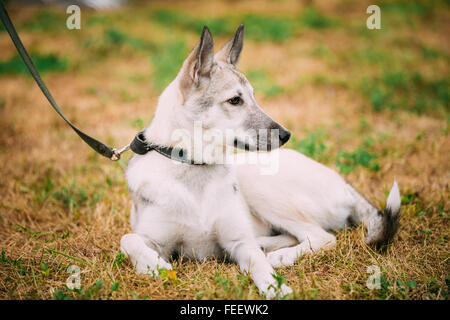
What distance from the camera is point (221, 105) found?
2512mm

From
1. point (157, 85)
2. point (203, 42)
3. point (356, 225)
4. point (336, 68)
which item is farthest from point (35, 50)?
point (356, 225)

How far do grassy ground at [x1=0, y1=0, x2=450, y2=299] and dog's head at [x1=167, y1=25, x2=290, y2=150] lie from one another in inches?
37.2

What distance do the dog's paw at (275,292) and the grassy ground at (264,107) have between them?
7cm

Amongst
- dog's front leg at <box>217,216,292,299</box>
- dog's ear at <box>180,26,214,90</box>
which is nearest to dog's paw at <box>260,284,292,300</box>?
dog's front leg at <box>217,216,292,299</box>

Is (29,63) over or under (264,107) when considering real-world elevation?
over

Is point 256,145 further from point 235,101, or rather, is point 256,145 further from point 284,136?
point 235,101

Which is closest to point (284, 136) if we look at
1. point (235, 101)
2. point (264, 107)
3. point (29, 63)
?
point (235, 101)

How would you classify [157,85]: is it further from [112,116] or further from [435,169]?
[435,169]

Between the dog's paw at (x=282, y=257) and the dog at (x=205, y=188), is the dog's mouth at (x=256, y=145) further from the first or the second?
the dog's paw at (x=282, y=257)

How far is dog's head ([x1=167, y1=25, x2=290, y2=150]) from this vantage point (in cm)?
244

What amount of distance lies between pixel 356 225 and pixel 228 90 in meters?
1.65

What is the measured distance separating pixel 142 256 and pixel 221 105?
1201 millimetres

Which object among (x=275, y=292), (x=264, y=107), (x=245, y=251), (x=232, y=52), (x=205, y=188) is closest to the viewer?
(x=275, y=292)

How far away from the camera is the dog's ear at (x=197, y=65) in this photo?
2.40 m
